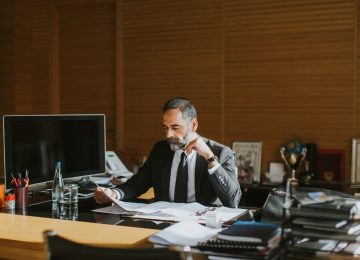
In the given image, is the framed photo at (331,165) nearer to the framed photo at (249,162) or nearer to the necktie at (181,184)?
the framed photo at (249,162)

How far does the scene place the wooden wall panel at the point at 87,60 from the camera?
15.4 feet

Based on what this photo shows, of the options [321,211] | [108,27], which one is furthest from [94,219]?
[108,27]

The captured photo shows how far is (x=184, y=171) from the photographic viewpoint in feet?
9.16

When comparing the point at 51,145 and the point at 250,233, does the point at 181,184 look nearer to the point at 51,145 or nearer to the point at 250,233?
the point at 51,145

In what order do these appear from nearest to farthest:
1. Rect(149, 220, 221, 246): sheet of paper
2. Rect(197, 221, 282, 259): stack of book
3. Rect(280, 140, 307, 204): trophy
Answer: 1. Rect(197, 221, 282, 259): stack of book
2. Rect(149, 220, 221, 246): sheet of paper
3. Rect(280, 140, 307, 204): trophy

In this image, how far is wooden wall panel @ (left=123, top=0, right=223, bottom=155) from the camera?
4199 mm

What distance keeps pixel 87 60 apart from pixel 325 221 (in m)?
3.61

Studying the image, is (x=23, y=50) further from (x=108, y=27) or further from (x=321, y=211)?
(x=321, y=211)

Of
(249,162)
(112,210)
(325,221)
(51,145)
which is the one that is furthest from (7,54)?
(325,221)

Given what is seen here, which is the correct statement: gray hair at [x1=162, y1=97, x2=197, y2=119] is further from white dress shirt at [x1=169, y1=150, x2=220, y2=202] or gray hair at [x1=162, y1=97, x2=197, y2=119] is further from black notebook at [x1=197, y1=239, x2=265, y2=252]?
black notebook at [x1=197, y1=239, x2=265, y2=252]

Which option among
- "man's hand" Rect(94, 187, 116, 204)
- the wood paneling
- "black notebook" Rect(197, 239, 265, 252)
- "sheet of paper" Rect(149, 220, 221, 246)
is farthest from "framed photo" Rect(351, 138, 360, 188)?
"black notebook" Rect(197, 239, 265, 252)

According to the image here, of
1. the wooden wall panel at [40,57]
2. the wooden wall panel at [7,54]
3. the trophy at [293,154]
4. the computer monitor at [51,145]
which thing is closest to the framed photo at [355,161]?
the trophy at [293,154]

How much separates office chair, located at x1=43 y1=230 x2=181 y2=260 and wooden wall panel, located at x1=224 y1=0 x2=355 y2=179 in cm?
286

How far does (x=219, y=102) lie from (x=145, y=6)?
112 centimetres
